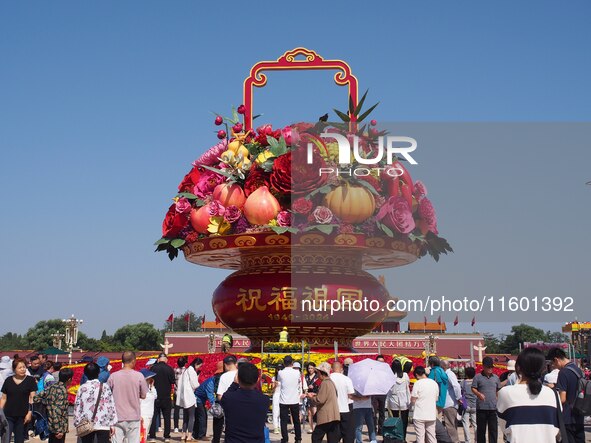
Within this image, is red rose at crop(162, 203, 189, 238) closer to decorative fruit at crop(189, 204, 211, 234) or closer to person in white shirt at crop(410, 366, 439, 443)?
decorative fruit at crop(189, 204, 211, 234)

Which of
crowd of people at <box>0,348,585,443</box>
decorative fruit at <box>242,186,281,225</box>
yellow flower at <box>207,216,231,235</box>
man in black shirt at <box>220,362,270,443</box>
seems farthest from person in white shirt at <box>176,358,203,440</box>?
man in black shirt at <box>220,362,270,443</box>

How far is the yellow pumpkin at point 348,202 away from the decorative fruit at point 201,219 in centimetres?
227

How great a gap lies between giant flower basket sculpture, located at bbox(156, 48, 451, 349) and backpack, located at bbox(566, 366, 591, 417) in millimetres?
5921

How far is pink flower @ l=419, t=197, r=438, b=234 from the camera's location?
1542 cm

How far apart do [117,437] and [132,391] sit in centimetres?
55

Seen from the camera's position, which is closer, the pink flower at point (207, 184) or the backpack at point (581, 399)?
the backpack at point (581, 399)

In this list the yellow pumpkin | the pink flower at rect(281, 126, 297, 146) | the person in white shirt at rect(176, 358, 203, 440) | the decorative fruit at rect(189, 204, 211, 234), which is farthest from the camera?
the decorative fruit at rect(189, 204, 211, 234)

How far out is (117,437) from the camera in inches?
376

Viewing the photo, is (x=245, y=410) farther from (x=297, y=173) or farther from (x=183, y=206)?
(x=183, y=206)

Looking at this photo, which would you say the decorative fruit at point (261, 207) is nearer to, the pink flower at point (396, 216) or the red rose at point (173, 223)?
the red rose at point (173, 223)

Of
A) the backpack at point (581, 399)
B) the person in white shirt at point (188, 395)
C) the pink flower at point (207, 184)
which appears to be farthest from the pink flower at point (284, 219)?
the backpack at point (581, 399)

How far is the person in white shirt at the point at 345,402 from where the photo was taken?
36.2 ft

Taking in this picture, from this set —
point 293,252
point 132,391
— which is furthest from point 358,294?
point 132,391

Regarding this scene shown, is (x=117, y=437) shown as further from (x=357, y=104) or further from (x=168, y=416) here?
(x=357, y=104)
